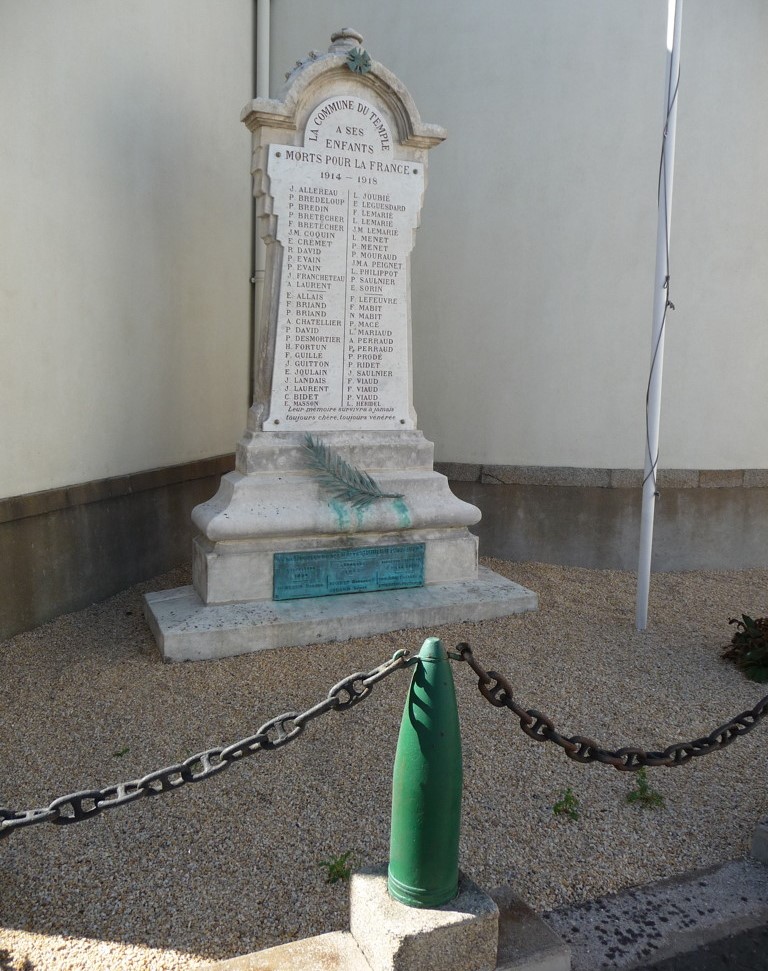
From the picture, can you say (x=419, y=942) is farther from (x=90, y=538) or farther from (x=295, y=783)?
(x=90, y=538)

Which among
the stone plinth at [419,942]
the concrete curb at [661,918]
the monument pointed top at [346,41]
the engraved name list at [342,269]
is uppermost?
the monument pointed top at [346,41]

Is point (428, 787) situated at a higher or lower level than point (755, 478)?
lower

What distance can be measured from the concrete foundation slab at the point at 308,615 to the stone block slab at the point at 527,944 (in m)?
2.23

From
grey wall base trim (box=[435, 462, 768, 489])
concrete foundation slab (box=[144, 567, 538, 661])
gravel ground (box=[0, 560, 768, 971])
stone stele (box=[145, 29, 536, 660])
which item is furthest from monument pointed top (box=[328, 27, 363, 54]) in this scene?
gravel ground (box=[0, 560, 768, 971])

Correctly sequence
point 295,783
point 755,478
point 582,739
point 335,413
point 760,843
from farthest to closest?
point 755,478, point 335,413, point 295,783, point 760,843, point 582,739

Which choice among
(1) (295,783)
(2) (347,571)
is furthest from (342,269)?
A: (1) (295,783)

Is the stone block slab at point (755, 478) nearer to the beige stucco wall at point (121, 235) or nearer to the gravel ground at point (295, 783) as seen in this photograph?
the gravel ground at point (295, 783)

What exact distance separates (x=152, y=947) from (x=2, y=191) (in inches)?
145

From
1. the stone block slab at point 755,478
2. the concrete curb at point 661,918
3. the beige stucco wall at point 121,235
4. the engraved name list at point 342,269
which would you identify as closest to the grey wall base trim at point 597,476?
the stone block slab at point 755,478

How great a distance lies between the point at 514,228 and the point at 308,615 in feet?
11.6

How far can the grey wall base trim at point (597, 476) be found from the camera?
6156 millimetres

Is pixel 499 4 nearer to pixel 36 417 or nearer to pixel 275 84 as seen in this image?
pixel 275 84

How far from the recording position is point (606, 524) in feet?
20.5

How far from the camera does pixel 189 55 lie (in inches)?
223
